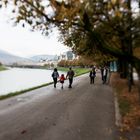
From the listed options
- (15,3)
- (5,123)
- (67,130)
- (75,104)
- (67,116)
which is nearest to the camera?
(15,3)

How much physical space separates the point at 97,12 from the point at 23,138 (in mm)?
4677

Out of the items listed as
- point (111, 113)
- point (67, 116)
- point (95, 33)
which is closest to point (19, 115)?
point (67, 116)

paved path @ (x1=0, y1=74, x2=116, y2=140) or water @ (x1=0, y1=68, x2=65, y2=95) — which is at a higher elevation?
paved path @ (x1=0, y1=74, x2=116, y2=140)

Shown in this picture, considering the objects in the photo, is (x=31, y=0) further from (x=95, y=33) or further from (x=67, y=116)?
(x=67, y=116)

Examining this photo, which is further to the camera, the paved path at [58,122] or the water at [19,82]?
the water at [19,82]

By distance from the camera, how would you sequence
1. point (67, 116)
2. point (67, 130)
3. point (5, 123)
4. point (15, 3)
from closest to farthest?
point (15, 3), point (67, 130), point (5, 123), point (67, 116)

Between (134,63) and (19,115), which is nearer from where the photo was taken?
(134,63)

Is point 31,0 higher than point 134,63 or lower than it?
higher

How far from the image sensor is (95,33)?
1316 cm

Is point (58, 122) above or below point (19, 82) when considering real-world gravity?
above

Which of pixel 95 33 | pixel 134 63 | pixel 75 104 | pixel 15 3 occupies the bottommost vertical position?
pixel 75 104

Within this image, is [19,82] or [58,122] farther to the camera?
[19,82]

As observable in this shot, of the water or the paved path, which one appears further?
the water

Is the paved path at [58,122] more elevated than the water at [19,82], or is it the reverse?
the paved path at [58,122]
